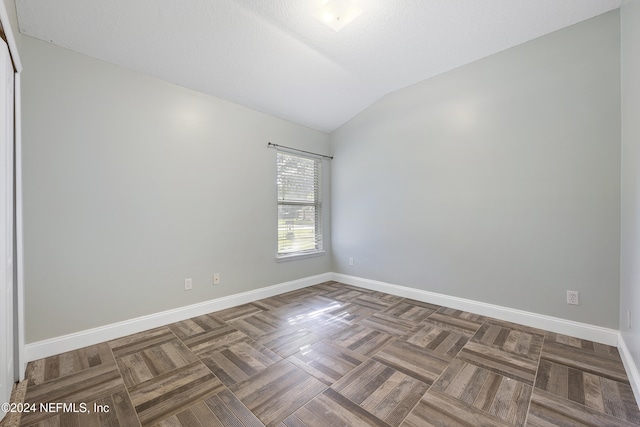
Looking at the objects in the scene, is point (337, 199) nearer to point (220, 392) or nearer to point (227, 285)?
point (227, 285)

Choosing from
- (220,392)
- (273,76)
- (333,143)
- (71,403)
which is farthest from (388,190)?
(71,403)

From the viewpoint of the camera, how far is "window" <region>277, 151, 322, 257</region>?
3.68 m

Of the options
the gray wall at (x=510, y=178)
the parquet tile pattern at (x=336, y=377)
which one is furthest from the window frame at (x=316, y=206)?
the parquet tile pattern at (x=336, y=377)

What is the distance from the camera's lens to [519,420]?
1.38 metres

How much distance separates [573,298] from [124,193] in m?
3.95

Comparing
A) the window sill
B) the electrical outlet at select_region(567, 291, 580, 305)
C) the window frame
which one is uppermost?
the window frame

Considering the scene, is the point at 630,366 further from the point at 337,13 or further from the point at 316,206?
the point at 316,206

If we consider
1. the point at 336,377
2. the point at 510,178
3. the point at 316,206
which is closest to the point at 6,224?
the point at 336,377

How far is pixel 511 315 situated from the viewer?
261 cm

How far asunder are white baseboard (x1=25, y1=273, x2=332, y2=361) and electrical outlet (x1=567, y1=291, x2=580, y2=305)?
2.93 meters

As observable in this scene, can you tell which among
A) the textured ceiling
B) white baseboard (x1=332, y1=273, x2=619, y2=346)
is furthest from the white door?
white baseboard (x1=332, y1=273, x2=619, y2=346)

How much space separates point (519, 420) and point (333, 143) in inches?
145

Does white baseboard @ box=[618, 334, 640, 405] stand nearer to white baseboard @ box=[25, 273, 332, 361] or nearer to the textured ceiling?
the textured ceiling

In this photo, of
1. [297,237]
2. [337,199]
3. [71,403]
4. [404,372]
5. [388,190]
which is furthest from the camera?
[337,199]
